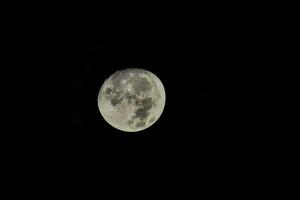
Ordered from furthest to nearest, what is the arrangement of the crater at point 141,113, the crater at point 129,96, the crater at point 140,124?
the crater at point 140,124 < the crater at point 141,113 < the crater at point 129,96

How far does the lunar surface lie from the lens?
523 centimetres

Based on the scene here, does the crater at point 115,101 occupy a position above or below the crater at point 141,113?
above

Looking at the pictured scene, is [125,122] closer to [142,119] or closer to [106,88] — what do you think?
[142,119]

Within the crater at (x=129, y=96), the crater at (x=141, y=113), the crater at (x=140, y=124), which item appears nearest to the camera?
the crater at (x=129, y=96)

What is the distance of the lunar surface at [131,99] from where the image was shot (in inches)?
206

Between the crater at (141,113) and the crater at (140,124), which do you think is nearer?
the crater at (141,113)

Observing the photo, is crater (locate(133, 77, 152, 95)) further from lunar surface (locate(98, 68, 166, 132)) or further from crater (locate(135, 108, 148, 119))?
crater (locate(135, 108, 148, 119))

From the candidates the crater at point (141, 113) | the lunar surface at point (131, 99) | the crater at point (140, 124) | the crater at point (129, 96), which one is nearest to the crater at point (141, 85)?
the lunar surface at point (131, 99)

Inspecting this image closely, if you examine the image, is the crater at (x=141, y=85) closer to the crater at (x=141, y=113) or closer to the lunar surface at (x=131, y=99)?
the lunar surface at (x=131, y=99)

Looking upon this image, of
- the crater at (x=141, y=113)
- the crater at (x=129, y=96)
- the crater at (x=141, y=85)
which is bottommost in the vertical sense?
the crater at (x=141, y=113)

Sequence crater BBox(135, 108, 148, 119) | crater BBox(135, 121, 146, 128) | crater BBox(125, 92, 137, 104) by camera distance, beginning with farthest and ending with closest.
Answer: crater BBox(135, 121, 146, 128)
crater BBox(135, 108, 148, 119)
crater BBox(125, 92, 137, 104)

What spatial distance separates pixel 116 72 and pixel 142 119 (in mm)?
877

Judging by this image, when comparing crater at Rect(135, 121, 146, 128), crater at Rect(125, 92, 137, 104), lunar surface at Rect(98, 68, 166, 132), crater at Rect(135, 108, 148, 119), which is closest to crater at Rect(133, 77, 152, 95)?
lunar surface at Rect(98, 68, 166, 132)

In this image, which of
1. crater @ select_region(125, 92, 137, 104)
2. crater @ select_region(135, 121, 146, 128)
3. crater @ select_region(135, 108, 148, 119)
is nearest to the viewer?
crater @ select_region(125, 92, 137, 104)
